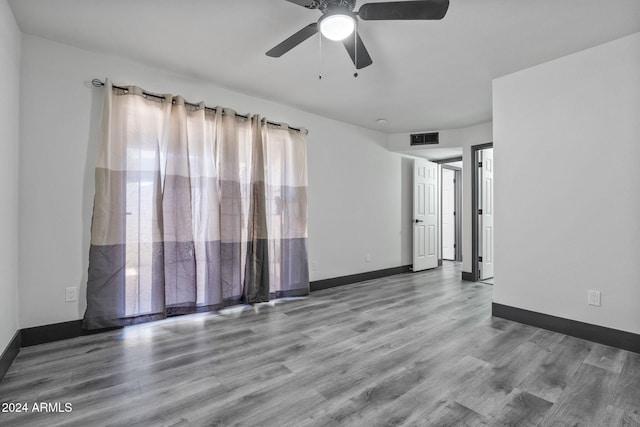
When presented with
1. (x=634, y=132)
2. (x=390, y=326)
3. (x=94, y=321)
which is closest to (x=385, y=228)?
(x=390, y=326)

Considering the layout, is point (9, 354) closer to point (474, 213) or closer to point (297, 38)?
point (297, 38)

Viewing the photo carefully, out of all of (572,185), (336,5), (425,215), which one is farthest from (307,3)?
(425,215)

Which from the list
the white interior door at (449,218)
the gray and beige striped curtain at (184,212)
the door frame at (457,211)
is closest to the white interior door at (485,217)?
the door frame at (457,211)

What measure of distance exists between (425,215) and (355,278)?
6.99 feet

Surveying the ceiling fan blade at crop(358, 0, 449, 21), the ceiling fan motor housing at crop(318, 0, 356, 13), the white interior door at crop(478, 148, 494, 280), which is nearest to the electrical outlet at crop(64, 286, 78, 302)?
the ceiling fan motor housing at crop(318, 0, 356, 13)

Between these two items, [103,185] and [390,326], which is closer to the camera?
[103,185]

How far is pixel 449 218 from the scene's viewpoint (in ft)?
24.9

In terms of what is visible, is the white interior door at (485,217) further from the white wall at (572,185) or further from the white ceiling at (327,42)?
the white wall at (572,185)

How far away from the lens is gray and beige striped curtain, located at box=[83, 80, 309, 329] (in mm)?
2684

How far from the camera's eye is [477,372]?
2016 millimetres

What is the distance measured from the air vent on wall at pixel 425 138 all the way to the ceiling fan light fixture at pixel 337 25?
146 inches

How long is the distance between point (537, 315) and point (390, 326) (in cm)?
141

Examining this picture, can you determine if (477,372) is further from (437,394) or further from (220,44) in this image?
(220,44)

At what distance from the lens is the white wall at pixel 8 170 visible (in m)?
1.96
